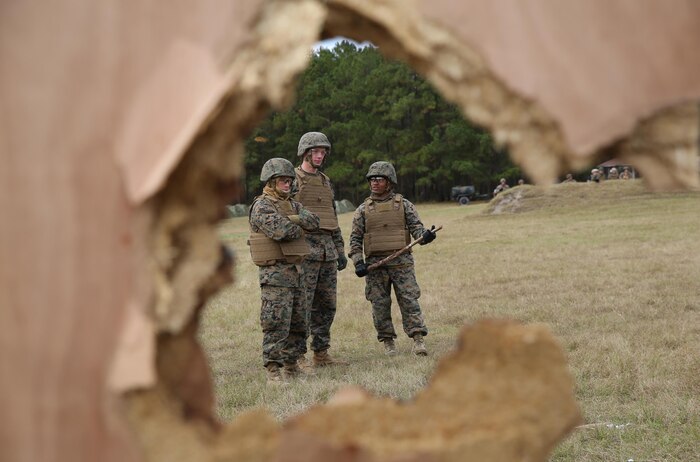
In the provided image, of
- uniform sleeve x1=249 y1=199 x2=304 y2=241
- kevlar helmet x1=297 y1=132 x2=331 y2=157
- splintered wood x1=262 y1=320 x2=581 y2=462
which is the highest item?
kevlar helmet x1=297 y1=132 x2=331 y2=157

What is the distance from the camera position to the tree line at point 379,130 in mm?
35875

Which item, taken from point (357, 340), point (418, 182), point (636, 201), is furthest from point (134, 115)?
point (418, 182)

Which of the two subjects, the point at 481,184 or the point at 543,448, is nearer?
the point at 543,448

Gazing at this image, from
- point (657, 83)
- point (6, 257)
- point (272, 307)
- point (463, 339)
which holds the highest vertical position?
point (657, 83)

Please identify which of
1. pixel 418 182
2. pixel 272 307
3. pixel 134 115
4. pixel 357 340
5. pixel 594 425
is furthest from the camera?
pixel 418 182

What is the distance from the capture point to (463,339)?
0.90m

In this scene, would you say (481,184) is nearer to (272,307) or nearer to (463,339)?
(272,307)

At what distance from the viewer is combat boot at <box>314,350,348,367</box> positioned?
6047 millimetres

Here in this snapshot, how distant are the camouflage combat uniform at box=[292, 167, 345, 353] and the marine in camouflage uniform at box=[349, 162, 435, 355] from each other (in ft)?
1.00

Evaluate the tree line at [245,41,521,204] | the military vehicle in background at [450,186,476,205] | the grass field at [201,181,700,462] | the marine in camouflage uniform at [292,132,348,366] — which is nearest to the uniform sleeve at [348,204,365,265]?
the marine in camouflage uniform at [292,132,348,366]

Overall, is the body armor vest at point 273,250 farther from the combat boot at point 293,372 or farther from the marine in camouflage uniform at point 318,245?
the combat boot at point 293,372

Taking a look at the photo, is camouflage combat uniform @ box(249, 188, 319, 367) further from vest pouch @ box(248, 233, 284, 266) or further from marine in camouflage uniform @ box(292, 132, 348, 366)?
marine in camouflage uniform @ box(292, 132, 348, 366)

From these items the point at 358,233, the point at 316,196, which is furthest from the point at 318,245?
the point at 358,233

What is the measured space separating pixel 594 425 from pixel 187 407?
3701mm
